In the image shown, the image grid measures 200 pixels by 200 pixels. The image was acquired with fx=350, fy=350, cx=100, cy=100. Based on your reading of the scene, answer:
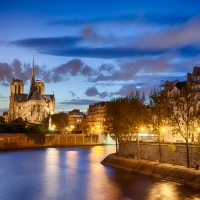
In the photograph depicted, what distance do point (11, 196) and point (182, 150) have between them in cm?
1748

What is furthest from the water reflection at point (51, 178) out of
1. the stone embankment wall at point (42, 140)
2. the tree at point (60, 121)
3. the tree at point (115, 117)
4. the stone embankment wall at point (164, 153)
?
the tree at point (60, 121)

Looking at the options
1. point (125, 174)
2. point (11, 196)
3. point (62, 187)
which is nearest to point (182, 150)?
point (125, 174)

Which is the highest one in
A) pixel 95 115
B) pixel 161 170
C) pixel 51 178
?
pixel 95 115

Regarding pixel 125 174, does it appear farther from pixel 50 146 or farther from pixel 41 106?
pixel 41 106

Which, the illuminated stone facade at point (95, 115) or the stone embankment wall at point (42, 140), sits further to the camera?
the illuminated stone facade at point (95, 115)

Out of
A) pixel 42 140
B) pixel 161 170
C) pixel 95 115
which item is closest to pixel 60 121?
pixel 95 115

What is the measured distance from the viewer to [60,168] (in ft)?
166

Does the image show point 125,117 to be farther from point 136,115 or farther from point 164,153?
point 164,153

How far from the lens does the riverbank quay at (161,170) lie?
31.2 meters

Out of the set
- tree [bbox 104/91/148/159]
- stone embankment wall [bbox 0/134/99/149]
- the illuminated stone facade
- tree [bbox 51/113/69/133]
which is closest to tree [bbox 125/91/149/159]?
tree [bbox 104/91/148/159]

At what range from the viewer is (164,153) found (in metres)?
39.6

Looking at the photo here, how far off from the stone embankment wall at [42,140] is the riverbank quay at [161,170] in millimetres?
51283

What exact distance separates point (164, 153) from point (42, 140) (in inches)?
2762

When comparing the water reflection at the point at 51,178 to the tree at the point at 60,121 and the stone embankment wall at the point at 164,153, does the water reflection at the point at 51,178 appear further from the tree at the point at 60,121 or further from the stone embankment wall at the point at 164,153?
the tree at the point at 60,121
